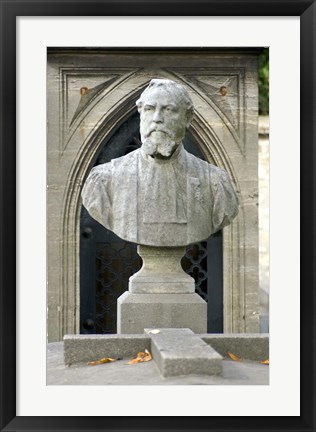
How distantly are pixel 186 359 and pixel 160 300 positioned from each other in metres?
1.36

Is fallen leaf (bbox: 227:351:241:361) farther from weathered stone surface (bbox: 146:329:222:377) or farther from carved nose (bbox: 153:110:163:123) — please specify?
carved nose (bbox: 153:110:163:123)

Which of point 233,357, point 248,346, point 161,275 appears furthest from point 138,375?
point 161,275

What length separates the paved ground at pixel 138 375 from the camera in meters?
4.16

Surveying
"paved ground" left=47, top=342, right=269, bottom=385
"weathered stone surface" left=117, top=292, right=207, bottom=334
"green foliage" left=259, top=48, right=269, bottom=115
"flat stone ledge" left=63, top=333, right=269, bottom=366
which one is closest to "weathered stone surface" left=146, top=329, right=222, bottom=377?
"paved ground" left=47, top=342, right=269, bottom=385

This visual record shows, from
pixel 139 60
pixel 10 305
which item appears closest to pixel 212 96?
pixel 139 60

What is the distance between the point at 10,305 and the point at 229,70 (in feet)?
19.1

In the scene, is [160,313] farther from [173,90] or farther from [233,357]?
[173,90]

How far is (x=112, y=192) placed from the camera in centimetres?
564

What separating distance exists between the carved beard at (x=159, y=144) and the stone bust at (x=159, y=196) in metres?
0.01

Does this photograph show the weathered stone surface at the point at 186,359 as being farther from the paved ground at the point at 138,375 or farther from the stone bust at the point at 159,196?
the stone bust at the point at 159,196

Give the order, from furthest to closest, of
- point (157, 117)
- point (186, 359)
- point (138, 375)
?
point (157, 117) < point (138, 375) < point (186, 359)

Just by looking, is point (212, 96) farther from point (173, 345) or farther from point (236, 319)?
point (173, 345)

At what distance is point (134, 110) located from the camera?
907 centimetres

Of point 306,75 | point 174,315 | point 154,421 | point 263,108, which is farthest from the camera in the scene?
point 263,108
